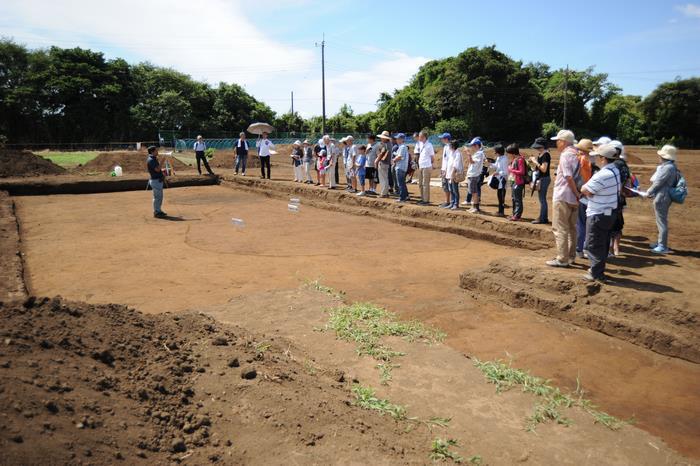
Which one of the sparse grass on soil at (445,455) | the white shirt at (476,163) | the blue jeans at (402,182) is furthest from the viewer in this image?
the blue jeans at (402,182)

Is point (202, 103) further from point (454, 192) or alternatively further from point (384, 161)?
point (454, 192)

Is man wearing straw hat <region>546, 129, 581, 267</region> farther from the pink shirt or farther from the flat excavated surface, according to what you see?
the flat excavated surface

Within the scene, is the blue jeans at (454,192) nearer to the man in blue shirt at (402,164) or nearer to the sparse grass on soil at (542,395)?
the man in blue shirt at (402,164)

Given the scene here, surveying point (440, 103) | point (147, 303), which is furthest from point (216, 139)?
point (147, 303)

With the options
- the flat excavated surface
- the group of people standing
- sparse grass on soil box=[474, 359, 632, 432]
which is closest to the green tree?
the group of people standing

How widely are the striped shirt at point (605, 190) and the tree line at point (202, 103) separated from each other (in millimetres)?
39172

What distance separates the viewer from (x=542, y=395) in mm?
3846

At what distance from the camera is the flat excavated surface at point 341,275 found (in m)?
4.27

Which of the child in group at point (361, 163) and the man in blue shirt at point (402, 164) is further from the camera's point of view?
the child in group at point (361, 163)

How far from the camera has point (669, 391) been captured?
408cm

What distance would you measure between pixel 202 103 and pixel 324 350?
45905mm

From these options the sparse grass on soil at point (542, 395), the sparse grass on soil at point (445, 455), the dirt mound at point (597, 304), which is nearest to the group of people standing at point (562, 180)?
the dirt mound at point (597, 304)

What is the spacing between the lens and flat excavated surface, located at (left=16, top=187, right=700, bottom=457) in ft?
14.0

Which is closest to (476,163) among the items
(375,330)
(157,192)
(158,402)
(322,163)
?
(375,330)
